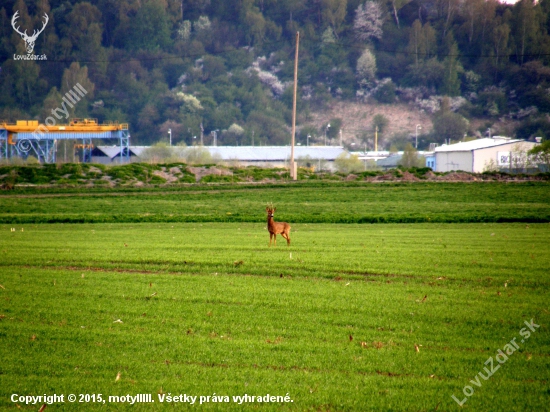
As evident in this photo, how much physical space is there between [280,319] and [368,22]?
185 m

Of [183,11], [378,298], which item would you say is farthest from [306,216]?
[183,11]

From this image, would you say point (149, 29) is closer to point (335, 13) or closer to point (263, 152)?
point (335, 13)

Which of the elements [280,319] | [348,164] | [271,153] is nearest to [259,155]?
[271,153]

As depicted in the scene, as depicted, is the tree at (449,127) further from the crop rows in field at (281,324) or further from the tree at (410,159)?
the crop rows in field at (281,324)

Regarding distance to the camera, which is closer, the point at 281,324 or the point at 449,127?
the point at 281,324

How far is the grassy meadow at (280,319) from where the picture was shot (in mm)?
7457

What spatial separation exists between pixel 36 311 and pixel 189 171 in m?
51.8

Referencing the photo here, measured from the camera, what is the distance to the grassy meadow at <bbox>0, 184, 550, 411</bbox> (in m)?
7.46

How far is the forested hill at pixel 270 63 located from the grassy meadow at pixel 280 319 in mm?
133405

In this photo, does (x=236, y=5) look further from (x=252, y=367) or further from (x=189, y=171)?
(x=252, y=367)

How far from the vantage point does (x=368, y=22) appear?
184625 millimetres

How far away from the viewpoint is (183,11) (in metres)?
197

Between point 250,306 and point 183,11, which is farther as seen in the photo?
point 183,11

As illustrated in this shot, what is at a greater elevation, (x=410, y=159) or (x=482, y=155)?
(x=482, y=155)
